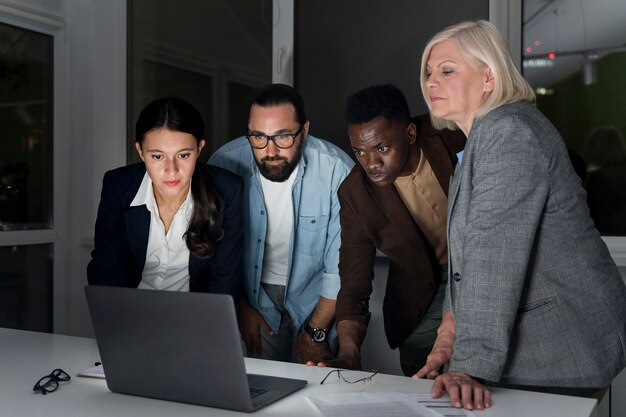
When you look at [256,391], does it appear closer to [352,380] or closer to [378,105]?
[352,380]

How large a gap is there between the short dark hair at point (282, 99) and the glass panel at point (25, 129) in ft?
6.09

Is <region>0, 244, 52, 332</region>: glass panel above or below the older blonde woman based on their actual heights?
below

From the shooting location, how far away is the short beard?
2949 millimetres

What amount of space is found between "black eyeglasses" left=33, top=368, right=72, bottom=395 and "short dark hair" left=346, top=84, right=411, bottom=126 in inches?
60.1

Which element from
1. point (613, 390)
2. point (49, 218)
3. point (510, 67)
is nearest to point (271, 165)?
point (510, 67)

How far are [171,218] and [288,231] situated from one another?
18.4 inches

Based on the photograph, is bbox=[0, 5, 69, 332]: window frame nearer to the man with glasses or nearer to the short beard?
the man with glasses

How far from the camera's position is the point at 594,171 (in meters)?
3.14

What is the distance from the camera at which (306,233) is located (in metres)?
2.99

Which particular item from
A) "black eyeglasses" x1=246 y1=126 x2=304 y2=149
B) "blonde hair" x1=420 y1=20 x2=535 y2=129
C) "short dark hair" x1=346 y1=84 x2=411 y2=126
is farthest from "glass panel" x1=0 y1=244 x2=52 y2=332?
"blonde hair" x1=420 y1=20 x2=535 y2=129

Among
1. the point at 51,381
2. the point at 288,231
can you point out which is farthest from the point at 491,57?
the point at 51,381

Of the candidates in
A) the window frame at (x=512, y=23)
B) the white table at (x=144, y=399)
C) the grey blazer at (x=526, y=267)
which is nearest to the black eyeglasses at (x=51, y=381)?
the white table at (x=144, y=399)

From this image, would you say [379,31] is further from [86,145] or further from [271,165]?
[86,145]

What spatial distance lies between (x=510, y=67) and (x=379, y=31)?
5.18 ft
